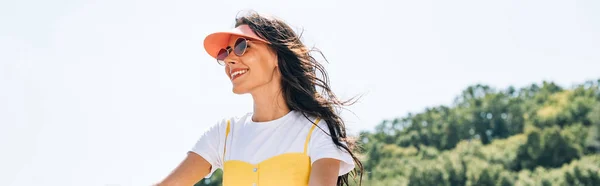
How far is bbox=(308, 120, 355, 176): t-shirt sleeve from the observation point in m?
2.84

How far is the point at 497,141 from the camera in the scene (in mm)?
84188

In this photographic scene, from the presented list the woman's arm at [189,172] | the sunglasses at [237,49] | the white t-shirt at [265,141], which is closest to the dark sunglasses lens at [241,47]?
the sunglasses at [237,49]

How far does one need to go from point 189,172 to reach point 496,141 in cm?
8308

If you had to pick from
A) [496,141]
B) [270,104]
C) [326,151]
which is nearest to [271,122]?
[270,104]

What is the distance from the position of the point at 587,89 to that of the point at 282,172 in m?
89.3

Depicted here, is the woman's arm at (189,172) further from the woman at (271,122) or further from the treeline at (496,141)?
the treeline at (496,141)

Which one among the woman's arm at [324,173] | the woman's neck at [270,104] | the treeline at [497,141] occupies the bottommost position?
the woman's arm at [324,173]

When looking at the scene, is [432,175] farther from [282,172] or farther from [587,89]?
[282,172]

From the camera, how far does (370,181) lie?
79250 mm

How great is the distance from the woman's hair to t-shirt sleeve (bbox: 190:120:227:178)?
261mm

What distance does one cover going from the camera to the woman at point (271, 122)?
2904mm

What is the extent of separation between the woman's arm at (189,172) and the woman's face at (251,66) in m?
0.27

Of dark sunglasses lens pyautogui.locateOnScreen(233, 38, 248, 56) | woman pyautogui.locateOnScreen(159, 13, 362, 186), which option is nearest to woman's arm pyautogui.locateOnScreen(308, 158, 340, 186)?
woman pyautogui.locateOnScreen(159, 13, 362, 186)

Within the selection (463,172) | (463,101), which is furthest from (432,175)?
(463,101)
